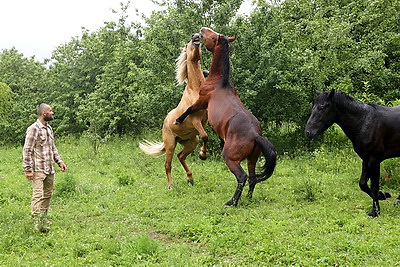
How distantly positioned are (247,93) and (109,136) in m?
7.22

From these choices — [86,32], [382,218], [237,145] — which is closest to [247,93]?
[237,145]

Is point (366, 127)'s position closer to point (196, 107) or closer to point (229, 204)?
point (229, 204)

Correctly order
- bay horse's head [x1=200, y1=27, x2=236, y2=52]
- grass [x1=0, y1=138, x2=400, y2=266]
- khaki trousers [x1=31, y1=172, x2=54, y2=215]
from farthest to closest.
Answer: bay horse's head [x1=200, y1=27, x2=236, y2=52] < khaki trousers [x1=31, y1=172, x2=54, y2=215] < grass [x1=0, y1=138, x2=400, y2=266]

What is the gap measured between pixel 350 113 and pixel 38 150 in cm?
533

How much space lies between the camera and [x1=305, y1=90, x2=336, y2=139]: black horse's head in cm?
700

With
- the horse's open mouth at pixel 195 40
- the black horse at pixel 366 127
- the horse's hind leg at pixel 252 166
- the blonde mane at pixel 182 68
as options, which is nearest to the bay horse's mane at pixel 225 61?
the horse's open mouth at pixel 195 40

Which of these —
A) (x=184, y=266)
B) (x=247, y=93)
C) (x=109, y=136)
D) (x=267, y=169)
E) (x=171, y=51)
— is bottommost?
(x=109, y=136)

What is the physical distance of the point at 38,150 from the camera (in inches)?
257

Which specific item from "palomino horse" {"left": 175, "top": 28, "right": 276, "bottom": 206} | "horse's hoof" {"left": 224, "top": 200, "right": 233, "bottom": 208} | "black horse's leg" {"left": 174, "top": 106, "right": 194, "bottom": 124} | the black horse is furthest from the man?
the black horse

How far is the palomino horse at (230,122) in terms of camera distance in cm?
728

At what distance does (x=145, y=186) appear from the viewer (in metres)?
9.86

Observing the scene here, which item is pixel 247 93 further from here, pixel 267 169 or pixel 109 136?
pixel 109 136

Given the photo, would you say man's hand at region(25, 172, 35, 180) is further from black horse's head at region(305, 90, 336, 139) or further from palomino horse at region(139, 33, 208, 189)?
black horse's head at region(305, 90, 336, 139)

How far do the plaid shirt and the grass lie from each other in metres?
1.00
